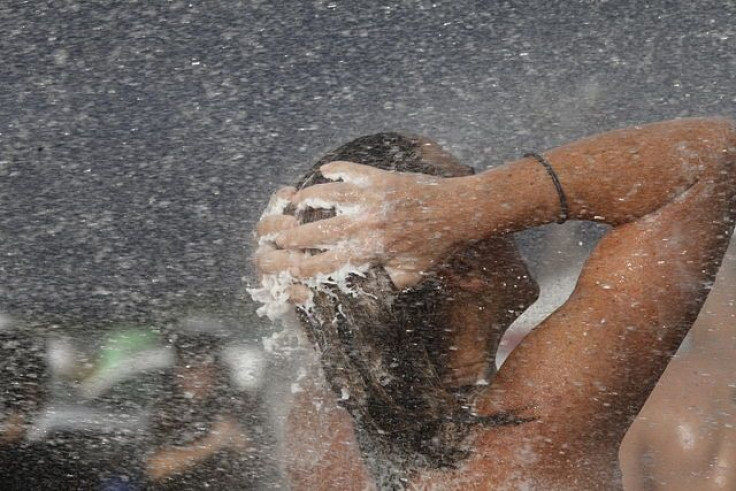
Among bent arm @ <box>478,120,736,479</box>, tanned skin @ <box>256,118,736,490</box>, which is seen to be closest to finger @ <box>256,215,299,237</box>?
tanned skin @ <box>256,118,736,490</box>

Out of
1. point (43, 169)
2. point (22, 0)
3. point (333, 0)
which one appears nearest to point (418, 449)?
point (333, 0)

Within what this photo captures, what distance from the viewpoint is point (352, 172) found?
1.32m

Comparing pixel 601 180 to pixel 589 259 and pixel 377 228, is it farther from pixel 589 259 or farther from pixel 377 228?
pixel 377 228

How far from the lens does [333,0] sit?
2402mm

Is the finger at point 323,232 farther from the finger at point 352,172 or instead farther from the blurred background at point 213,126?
the blurred background at point 213,126

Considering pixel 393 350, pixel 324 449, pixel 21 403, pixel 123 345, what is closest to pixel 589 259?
pixel 393 350

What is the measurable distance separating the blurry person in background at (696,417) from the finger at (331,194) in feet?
2.27

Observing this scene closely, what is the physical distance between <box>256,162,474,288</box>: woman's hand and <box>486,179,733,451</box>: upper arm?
0.18 m

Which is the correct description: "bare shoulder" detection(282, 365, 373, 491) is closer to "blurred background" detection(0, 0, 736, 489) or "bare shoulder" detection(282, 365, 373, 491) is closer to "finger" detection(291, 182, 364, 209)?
"finger" detection(291, 182, 364, 209)

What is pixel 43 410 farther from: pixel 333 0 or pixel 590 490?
pixel 590 490

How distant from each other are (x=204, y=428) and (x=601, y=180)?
149cm

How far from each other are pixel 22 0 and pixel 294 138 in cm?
79

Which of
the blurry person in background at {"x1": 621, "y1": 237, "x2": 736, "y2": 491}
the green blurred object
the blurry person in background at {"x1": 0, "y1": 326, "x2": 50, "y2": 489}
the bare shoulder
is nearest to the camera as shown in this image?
the bare shoulder

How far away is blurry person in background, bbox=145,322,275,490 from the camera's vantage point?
2.42m
